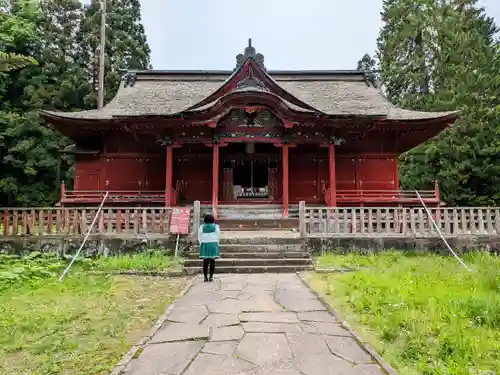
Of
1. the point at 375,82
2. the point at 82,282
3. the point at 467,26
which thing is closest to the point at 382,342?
the point at 82,282

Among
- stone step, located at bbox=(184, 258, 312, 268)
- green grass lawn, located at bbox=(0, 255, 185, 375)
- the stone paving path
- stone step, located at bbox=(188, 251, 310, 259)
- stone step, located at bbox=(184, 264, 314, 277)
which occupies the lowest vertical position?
green grass lawn, located at bbox=(0, 255, 185, 375)

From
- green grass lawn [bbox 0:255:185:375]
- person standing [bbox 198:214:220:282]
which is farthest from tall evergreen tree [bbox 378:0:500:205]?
green grass lawn [bbox 0:255:185:375]

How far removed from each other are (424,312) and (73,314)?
5432 millimetres

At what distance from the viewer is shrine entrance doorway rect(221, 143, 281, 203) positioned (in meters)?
17.2

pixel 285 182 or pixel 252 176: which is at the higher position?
pixel 252 176

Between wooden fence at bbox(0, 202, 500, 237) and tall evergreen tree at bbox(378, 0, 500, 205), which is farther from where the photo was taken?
tall evergreen tree at bbox(378, 0, 500, 205)

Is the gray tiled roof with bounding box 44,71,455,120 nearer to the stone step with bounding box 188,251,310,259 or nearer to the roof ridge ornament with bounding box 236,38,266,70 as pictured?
the roof ridge ornament with bounding box 236,38,266,70

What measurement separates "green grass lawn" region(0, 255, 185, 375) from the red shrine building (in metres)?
6.54

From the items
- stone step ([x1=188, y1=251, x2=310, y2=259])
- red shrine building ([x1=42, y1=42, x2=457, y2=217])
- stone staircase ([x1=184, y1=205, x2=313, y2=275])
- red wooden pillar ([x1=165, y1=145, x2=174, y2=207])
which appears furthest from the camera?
red wooden pillar ([x1=165, y1=145, x2=174, y2=207])

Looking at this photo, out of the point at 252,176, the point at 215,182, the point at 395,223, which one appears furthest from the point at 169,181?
the point at 395,223

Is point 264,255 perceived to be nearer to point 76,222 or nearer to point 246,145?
point 76,222

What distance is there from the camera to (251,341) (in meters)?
4.54

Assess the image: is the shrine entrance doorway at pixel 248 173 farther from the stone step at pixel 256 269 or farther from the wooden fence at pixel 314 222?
the stone step at pixel 256 269

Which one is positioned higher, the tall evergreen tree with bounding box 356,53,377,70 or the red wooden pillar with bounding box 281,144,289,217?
the tall evergreen tree with bounding box 356,53,377,70
